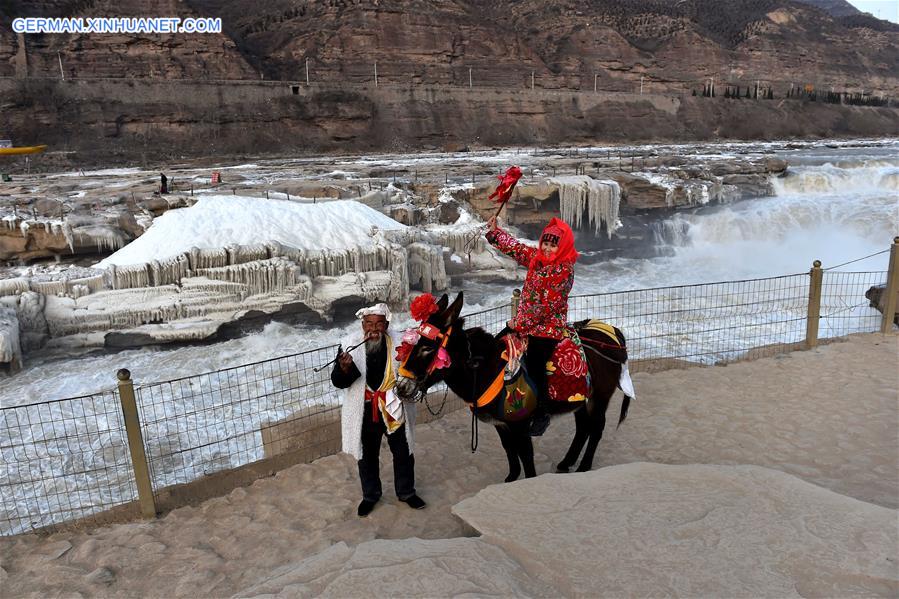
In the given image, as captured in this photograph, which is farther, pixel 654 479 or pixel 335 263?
pixel 335 263

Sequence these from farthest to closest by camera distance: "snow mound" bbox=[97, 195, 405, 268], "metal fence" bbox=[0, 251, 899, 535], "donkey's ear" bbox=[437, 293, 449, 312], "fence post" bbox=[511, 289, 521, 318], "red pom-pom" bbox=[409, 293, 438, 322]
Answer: "snow mound" bbox=[97, 195, 405, 268], "fence post" bbox=[511, 289, 521, 318], "metal fence" bbox=[0, 251, 899, 535], "donkey's ear" bbox=[437, 293, 449, 312], "red pom-pom" bbox=[409, 293, 438, 322]

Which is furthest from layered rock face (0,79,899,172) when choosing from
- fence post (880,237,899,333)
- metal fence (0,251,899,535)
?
fence post (880,237,899,333)

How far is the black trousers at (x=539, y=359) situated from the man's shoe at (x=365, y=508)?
139 centimetres

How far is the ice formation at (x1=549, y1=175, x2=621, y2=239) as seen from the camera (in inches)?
689

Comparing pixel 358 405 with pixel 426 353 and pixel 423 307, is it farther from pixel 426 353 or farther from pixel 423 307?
pixel 423 307

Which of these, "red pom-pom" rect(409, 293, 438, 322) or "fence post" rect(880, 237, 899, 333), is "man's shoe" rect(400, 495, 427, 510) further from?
"fence post" rect(880, 237, 899, 333)

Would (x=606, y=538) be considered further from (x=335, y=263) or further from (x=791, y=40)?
(x=791, y=40)

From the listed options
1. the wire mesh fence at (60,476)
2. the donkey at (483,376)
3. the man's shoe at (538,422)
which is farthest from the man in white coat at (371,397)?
the wire mesh fence at (60,476)

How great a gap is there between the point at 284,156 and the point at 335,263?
26444 mm

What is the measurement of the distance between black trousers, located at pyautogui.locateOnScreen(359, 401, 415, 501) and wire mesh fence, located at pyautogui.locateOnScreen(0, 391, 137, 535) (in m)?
1.99

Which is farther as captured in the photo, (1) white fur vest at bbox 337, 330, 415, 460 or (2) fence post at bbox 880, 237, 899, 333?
(2) fence post at bbox 880, 237, 899, 333

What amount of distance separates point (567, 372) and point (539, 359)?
214mm

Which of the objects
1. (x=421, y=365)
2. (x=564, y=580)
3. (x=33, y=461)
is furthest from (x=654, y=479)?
(x=33, y=461)

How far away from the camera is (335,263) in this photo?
11.5m
